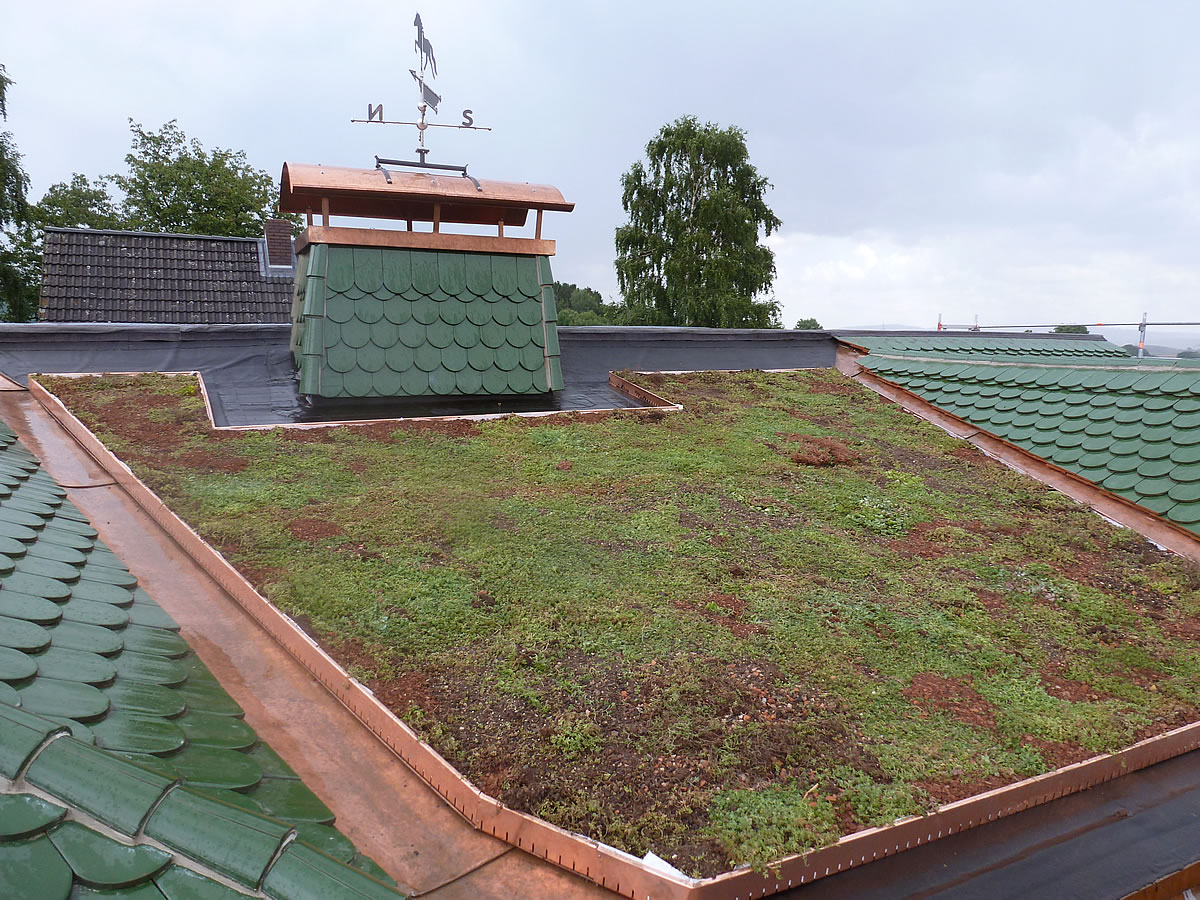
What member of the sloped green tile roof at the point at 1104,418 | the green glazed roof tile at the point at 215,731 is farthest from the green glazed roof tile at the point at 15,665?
the sloped green tile roof at the point at 1104,418

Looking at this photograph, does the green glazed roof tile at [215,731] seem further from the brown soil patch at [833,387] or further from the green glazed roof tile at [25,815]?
the brown soil patch at [833,387]

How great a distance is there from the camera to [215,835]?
38.5 inches

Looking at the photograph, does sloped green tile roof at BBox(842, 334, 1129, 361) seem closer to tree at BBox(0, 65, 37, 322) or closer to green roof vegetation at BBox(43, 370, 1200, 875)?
green roof vegetation at BBox(43, 370, 1200, 875)

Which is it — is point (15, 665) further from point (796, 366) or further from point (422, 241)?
point (796, 366)

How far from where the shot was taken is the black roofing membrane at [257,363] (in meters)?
5.48

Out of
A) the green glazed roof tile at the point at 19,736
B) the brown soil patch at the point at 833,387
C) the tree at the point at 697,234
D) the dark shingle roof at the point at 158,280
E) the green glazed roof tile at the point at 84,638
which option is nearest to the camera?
the green glazed roof tile at the point at 19,736

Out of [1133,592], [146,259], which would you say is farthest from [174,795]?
[146,259]

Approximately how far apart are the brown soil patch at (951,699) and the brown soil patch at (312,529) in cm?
250

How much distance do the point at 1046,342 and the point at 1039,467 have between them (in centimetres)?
635

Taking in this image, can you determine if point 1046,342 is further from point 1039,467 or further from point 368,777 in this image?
point 368,777

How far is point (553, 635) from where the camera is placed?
2670mm

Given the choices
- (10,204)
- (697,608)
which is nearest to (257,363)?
(697,608)

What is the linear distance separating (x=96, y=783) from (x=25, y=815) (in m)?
0.08

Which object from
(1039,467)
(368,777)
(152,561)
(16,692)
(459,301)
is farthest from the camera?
(459,301)
